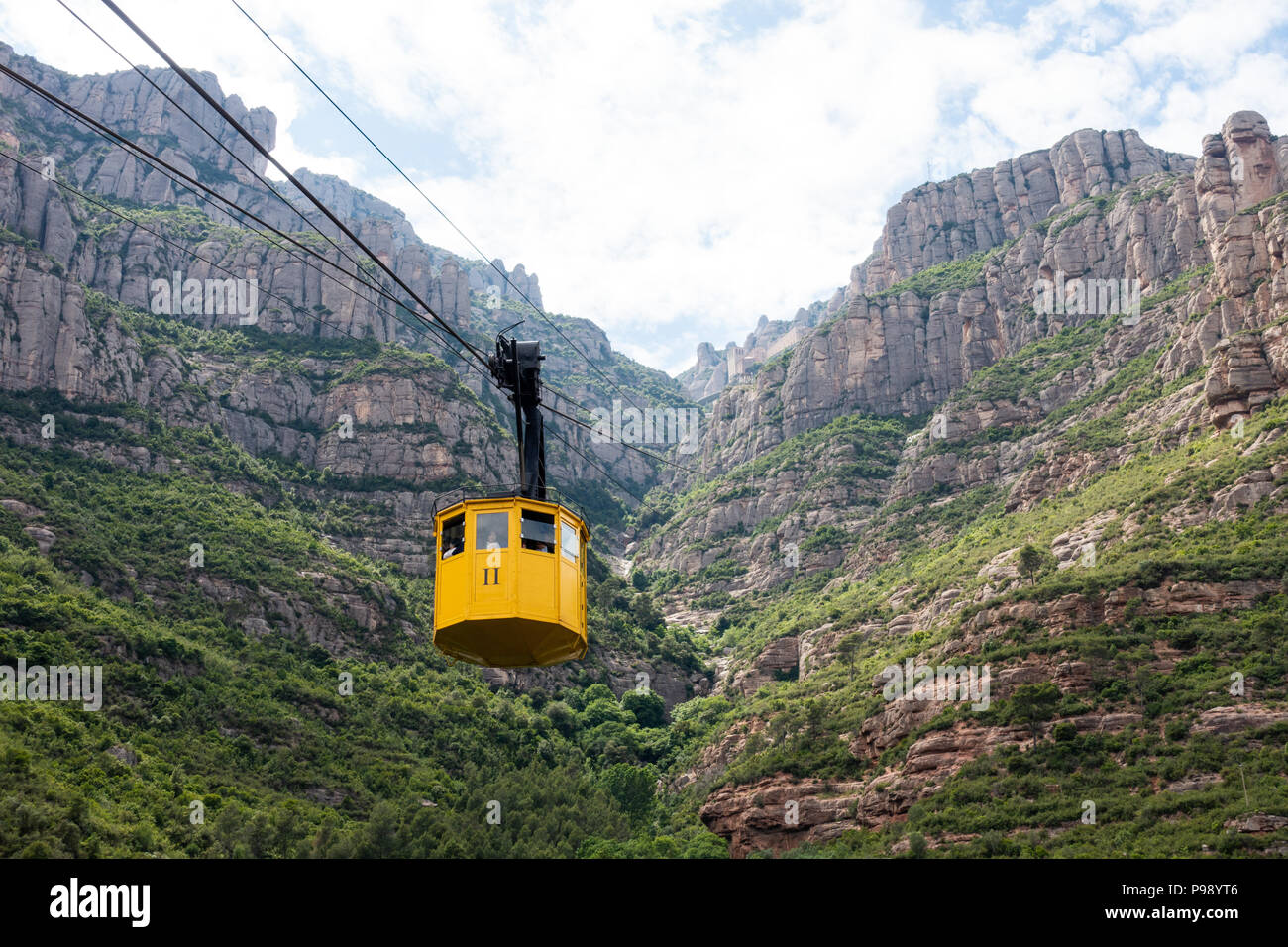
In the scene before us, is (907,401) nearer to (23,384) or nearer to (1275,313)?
(1275,313)

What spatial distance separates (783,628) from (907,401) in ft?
191

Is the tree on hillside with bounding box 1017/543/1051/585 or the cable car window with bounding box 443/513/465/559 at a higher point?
the tree on hillside with bounding box 1017/543/1051/585

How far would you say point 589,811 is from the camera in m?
74.6

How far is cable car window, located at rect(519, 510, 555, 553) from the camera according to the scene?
2170 centimetres

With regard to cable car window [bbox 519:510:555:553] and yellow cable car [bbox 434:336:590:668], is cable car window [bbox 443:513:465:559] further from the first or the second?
cable car window [bbox 519:510:555:553]

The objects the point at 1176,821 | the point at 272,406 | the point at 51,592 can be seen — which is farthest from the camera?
the point at 272,406
